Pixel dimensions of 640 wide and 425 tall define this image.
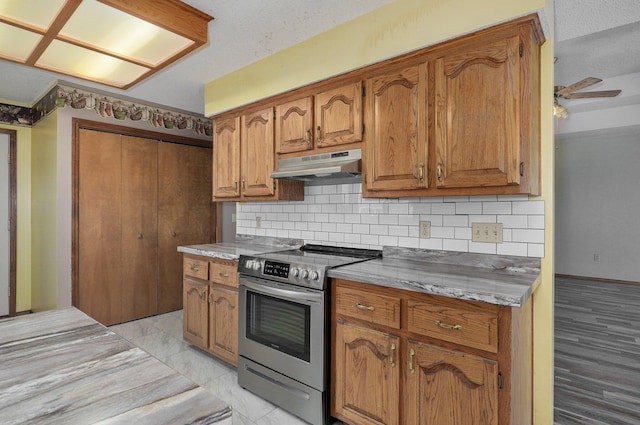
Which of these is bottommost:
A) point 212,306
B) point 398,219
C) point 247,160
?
point 212,306

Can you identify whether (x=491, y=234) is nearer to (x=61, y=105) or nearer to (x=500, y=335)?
(x=500, y=335)

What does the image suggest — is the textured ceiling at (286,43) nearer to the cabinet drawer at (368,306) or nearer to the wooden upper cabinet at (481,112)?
the wooden upper cabinet at (481,112)

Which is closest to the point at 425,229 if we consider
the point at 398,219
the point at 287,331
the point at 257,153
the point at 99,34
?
the point at 398,219

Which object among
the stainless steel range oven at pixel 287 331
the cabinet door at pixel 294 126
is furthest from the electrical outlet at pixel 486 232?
the cabinet door at pixel 294 126

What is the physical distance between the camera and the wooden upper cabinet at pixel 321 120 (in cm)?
229

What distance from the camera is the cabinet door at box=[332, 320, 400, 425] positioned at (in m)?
1.72

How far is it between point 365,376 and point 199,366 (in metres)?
1.59

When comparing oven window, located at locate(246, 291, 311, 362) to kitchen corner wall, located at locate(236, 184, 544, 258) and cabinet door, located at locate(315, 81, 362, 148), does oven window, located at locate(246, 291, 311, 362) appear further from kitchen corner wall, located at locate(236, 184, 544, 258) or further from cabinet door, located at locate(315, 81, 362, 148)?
cabinet door, located at locate(315, 81, 362, 148)

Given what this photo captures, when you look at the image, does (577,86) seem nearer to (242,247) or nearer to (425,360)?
(425,360)

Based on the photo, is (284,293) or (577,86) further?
(577,86)

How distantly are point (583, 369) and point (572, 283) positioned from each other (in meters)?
3.98

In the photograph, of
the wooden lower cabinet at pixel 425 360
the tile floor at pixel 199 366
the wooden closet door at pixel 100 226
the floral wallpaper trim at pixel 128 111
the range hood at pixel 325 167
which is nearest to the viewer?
the wooden lower cabinet at pixel 425 360

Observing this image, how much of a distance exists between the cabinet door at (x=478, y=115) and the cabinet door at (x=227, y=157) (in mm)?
1820

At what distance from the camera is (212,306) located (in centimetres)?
279
